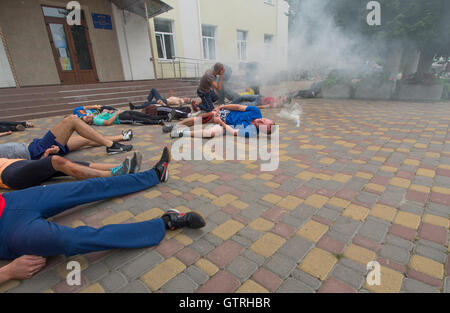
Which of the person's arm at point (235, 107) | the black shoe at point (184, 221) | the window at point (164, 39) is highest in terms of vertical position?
the window at point (164, 39)

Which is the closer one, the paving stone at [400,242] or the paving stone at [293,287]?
the paving stone at [293,287]

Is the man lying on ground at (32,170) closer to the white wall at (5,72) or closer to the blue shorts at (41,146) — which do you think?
the blue shorts at (41,146)

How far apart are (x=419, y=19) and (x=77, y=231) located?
11325 mm

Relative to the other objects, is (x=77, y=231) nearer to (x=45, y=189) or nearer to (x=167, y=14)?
(x=45, y=189)

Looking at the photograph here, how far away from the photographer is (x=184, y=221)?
1.87 metres

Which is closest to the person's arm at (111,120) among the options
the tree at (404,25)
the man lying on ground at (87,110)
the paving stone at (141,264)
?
the man lying on ground at (87,110)

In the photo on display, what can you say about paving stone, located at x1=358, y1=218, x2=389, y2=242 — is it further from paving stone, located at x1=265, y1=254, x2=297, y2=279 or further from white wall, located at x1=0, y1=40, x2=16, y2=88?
white wall, located at x1=0, y1=40, x2=16, y2=88

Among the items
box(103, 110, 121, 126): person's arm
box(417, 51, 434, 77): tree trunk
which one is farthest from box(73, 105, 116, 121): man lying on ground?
box(417, 51, 434, 77): tree trunk

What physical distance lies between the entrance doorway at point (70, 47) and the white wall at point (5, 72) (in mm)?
1640

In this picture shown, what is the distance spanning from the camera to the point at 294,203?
2.26 meters

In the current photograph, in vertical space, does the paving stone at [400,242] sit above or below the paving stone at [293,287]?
below

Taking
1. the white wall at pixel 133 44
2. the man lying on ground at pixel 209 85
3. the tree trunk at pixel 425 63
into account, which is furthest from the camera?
the white wall at pixel 133 44

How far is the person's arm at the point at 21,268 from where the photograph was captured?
4.65 ft
